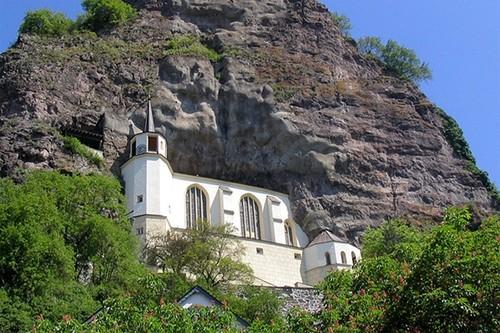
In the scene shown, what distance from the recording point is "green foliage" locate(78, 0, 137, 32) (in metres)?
60.5

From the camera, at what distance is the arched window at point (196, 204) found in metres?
45.6

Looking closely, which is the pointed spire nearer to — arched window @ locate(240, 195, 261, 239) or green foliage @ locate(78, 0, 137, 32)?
arched window @ locate(240, 195, 261, 239)

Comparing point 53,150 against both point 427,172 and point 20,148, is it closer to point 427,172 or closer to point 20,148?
point 20,148

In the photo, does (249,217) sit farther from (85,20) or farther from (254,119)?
(85,20)

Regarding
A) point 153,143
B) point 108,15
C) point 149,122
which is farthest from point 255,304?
point 108,15

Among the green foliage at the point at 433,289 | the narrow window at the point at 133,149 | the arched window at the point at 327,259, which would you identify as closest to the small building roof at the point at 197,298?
the green foliage at the point at 433,289

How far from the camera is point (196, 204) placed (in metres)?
46.2

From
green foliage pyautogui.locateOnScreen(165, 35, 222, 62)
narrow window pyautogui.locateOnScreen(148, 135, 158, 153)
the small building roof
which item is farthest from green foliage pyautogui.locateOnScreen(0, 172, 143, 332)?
green foliage pyautogui.locateOnScreen(165, 35, 222, 62)

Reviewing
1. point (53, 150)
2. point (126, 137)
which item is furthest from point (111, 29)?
point (53, 150)

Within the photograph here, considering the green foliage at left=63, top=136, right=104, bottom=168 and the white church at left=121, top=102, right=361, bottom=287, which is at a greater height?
the green foliage at left=63, top=136, right=104, bottom=168

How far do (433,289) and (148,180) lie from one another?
3255cm

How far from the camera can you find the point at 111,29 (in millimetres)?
59219

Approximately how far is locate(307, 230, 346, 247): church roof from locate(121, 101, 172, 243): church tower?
34.3ft

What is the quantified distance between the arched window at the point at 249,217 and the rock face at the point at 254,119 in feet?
6.47
